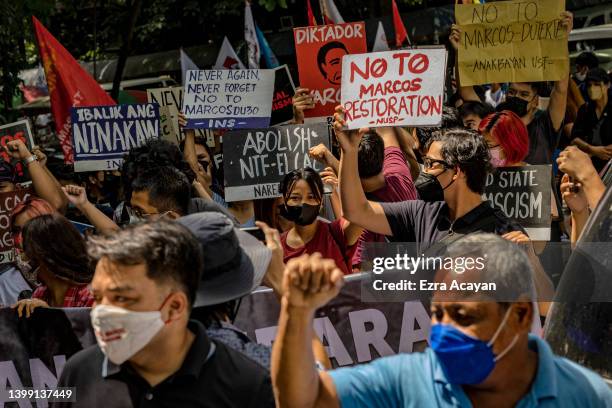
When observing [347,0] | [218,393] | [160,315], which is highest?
[347,0]

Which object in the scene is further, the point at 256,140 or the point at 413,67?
the point at 256,140

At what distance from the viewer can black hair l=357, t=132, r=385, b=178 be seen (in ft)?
20.8

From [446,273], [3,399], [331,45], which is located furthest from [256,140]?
[446,273]

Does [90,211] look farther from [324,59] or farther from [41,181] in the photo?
[324,59]

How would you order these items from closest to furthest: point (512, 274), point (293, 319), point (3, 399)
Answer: point (293, 319), point (512, 274), point (3, 399)

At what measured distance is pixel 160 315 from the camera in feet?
10.0

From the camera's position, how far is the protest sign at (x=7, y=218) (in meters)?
6.89

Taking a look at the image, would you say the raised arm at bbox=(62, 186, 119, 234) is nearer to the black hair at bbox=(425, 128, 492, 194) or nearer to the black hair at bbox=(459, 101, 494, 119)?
the black hair at bbox=(425, 128, 492, 194)

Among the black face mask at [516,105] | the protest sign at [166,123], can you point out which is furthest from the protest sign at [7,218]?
the black face mask at [516,105]

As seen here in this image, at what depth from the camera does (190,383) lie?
3.08 m

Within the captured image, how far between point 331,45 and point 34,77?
23.2 m

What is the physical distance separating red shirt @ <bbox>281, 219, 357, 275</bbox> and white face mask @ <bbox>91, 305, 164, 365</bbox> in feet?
9.31

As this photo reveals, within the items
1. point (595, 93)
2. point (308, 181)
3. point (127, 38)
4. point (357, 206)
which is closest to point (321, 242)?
point (308, 181)

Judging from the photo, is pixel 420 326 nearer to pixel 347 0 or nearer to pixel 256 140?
pixel 256 140
